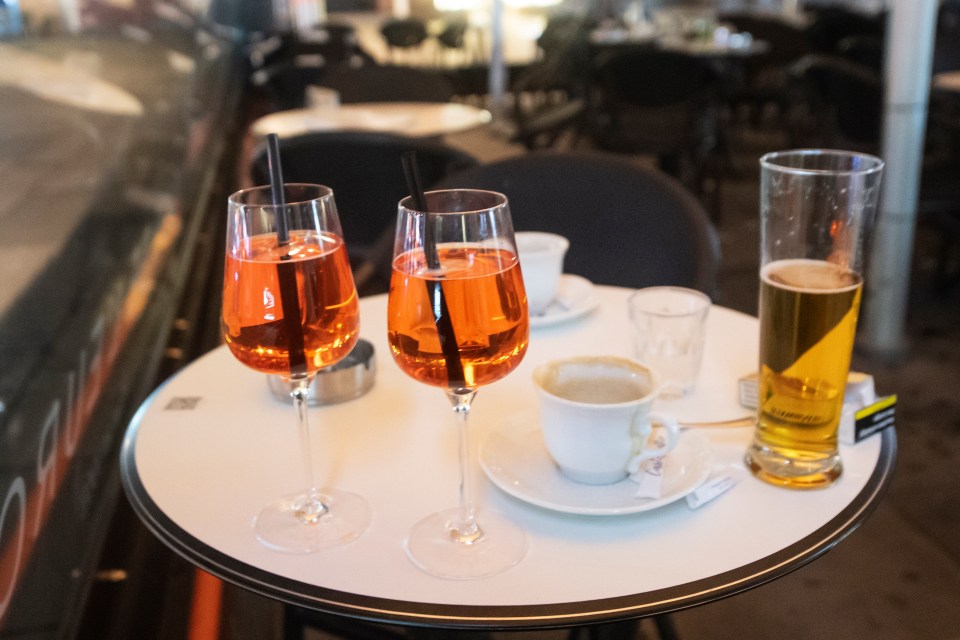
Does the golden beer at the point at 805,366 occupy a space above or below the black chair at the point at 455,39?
below

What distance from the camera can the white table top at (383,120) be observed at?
3.21 meters

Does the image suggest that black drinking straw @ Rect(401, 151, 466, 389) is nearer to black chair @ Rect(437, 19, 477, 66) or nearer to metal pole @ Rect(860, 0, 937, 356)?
metal pole @ Rect(860, 0, 937, 356)

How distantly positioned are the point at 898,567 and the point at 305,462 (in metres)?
1.67

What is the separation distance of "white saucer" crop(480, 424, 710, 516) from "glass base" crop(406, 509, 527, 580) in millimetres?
35

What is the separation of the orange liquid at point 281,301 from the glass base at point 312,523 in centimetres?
13

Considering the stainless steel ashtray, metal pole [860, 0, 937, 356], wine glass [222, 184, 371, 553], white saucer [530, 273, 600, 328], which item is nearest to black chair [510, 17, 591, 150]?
metal pole [860, 0, 937, 356]

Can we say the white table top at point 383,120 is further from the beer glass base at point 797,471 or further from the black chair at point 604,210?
the beer glass base at point 797,471

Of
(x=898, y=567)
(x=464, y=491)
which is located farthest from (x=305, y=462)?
(x=898, y=567)

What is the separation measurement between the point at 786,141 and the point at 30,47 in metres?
6.15

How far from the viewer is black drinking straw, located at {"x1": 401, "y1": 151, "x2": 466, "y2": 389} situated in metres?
0.70

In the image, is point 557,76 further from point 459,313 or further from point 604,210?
point 459,313

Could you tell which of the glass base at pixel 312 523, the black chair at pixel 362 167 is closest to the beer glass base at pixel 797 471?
the glass base at pixel 312 523

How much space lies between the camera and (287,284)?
0.75 m

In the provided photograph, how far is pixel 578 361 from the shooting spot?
856 millimetres
